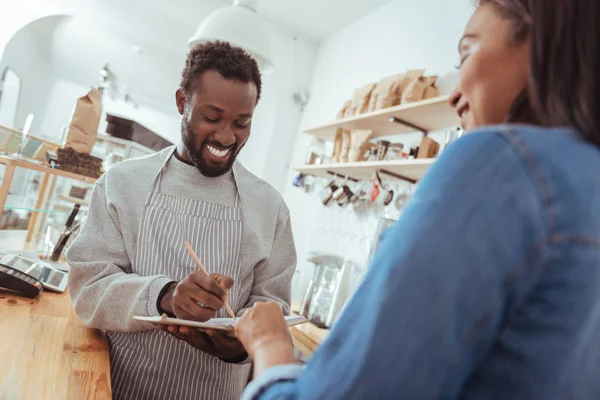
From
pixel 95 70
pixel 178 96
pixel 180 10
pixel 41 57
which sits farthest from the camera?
pixel 95 70

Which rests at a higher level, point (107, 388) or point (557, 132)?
point (557, 132)

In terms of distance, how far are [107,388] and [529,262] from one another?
0.82 metres

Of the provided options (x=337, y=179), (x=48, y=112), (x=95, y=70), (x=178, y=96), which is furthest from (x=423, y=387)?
(x=48, y=112)

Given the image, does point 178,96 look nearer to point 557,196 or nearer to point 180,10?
point 557,196

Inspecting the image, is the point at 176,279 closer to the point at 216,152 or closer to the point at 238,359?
the point at 238,359

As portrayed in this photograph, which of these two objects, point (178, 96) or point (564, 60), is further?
point (178, 96)

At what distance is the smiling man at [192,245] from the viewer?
1.03 m

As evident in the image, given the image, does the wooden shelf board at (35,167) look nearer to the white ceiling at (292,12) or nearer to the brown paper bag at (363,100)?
the brown paper bag at (363,100)

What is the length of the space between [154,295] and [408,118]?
2032mm

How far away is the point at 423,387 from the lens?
370 millimetres

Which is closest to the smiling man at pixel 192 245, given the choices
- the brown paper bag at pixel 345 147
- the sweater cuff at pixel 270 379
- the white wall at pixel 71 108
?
the sweater cuff at pixel 270 379

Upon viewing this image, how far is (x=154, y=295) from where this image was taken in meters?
0.99

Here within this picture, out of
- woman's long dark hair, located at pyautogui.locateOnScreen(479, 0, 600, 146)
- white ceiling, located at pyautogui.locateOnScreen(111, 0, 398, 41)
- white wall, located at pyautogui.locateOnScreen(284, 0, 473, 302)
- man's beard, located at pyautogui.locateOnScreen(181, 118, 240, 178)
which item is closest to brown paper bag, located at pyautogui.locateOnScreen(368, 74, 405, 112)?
white wall, located at pyautogui.locateOnScreen(284, 0, 473, 302)

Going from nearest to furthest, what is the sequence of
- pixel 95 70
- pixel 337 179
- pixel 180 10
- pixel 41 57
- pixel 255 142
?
pixel 337 179
pixel 180 10
pixel 255 142
pixel 41 57
pixel 95 70
